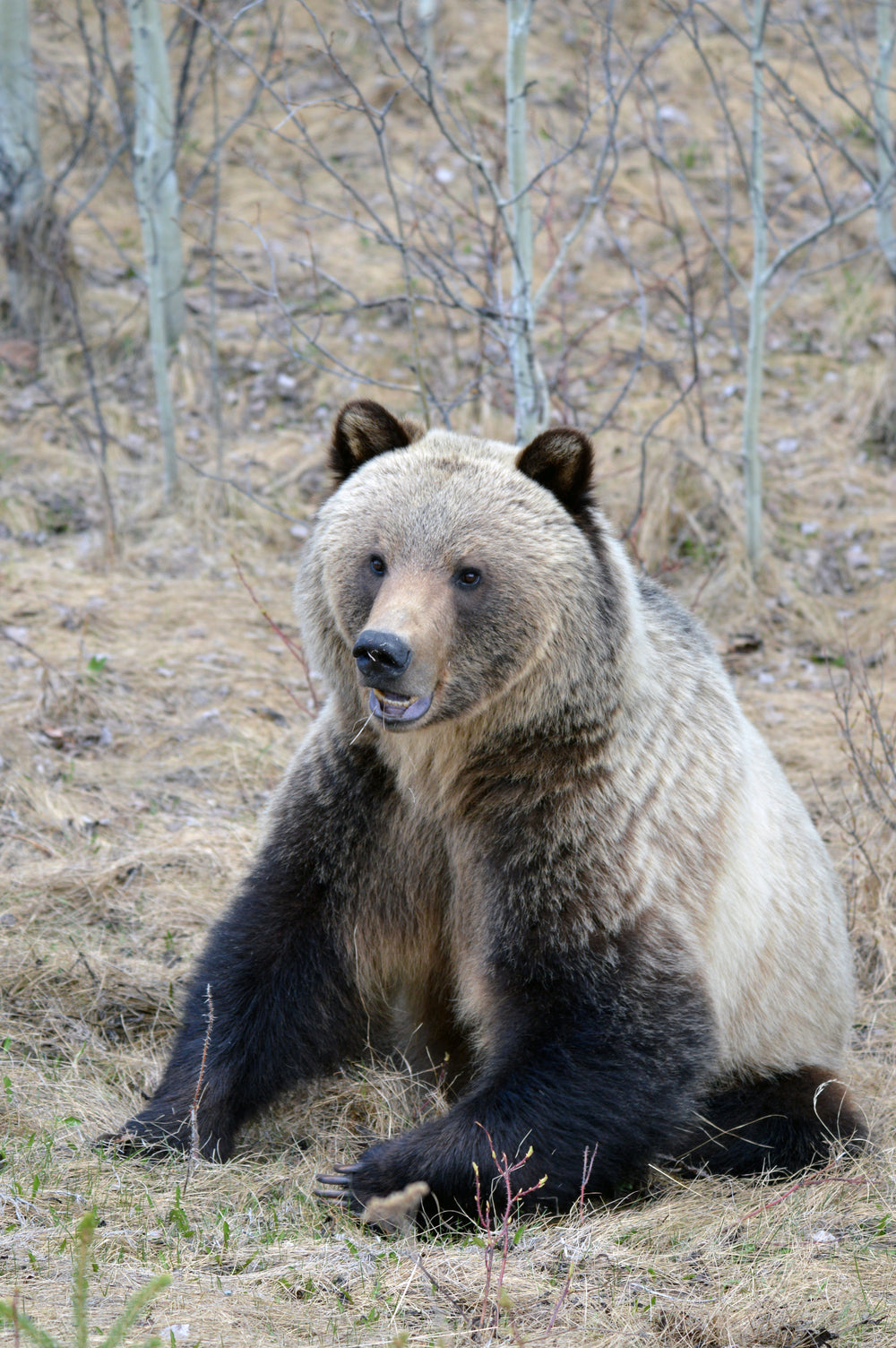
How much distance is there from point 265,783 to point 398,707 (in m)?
3.78

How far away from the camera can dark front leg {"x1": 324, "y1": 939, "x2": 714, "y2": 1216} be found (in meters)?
3.71

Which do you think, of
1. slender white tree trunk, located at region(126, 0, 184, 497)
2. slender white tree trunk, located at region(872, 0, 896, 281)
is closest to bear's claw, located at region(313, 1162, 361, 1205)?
slender white tree trunk, located at region(126, 0, 184, 497)

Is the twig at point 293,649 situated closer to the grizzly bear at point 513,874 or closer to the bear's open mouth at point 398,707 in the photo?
the grizzly bear at point 513,874

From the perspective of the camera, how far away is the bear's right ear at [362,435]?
4062 mm

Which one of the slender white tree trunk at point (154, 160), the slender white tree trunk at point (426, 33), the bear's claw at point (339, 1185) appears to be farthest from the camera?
the slender white tree trunk at point (154, 160)

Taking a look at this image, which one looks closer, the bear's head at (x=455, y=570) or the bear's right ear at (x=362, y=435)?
the bear's head at (x=455, y=570)

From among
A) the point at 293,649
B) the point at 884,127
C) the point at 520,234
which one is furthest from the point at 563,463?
the point at 884,127

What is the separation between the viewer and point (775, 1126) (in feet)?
14.5

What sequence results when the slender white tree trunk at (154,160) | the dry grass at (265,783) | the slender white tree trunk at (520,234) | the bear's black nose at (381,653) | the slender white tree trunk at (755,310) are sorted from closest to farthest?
the dry grass at (265,783) → the bear's black nose at (381,653) → the slender white tree trunk at (520,234) → the slender white tree trunk at (755,310) → the slender white tree trunk at (154,160)

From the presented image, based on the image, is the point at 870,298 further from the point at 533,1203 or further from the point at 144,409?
the point at 533,1203

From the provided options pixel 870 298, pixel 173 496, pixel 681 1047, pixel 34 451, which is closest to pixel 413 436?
pixel 681 1047

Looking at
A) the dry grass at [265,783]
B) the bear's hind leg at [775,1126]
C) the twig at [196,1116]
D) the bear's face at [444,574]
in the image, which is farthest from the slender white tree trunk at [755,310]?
the twig at [196,1116]

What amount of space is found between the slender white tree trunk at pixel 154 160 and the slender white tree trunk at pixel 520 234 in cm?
401

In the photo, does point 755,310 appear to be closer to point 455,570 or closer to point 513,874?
point 455,570
